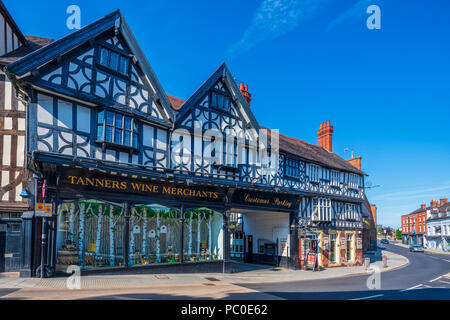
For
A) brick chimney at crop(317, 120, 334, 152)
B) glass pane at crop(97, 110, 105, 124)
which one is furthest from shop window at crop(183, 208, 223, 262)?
brick chimney at crop(317, 120, 334, 152)

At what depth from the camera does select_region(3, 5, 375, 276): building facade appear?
1205 centimetres

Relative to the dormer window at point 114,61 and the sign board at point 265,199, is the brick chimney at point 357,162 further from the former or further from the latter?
the dormer window at point 114,61

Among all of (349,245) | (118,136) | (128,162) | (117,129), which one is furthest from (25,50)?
(349,245)

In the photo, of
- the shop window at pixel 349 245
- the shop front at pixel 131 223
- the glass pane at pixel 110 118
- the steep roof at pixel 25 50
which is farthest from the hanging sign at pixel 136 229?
the shop window at pixel 349 245

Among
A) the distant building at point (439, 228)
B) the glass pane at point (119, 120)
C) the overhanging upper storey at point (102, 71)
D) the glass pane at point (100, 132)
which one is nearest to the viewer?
the overhanging upper storey at point (102, 71)

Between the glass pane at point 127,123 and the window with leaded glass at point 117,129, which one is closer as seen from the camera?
the window with leaded glass at point 117,129

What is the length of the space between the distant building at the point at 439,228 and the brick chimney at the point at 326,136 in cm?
4054

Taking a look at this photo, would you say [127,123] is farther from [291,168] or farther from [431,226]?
[431,226]

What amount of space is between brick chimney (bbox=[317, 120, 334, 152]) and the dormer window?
79.8 ft

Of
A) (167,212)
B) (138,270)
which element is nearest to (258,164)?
(167,212)

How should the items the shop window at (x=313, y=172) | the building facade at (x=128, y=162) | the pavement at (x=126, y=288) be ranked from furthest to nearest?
the shop window at (x=313, y=172) → the building facade at (x=128, y=162) → the pavement at (x=126, y=288)

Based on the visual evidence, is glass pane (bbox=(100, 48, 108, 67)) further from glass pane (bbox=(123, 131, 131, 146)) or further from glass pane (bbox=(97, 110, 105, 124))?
glass pane (bbox=(123, 131, 131, 146))

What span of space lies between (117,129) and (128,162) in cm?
147

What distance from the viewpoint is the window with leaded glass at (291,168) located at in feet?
73.9
